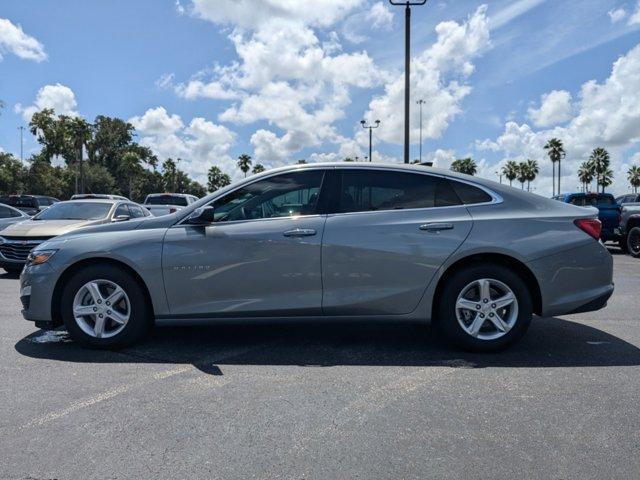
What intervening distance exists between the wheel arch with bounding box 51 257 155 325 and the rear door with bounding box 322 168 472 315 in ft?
5.25

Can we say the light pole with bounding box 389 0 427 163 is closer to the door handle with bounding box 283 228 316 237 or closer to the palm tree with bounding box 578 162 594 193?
the door handle with bounding box 283 228 316 237

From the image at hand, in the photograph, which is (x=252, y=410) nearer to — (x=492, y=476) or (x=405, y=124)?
(x=492, y=476)

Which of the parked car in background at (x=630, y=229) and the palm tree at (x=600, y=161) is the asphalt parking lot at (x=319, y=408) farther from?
the palm tree at (x=600, y=161)

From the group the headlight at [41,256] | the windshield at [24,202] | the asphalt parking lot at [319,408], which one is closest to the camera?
the asphalt parking lot at [319,408]

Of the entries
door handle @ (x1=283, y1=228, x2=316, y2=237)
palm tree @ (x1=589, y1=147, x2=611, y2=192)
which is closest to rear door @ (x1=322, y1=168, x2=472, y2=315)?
door handle @ (x1=283, y1=228, x2=316, y2=237)

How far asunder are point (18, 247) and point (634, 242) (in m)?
13.7

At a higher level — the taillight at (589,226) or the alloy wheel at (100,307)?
the taillight at (589,226)

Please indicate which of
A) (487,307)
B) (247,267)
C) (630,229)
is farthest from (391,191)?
(630,229)

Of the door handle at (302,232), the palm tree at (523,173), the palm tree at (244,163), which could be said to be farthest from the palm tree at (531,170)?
the door handle at (302,232)

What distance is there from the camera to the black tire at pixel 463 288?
14.2ft

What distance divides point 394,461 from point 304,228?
2159 millimetres

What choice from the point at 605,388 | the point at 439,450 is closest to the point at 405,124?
the point at 605,388

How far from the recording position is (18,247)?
8898mm

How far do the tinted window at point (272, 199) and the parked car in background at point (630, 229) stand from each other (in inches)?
450
